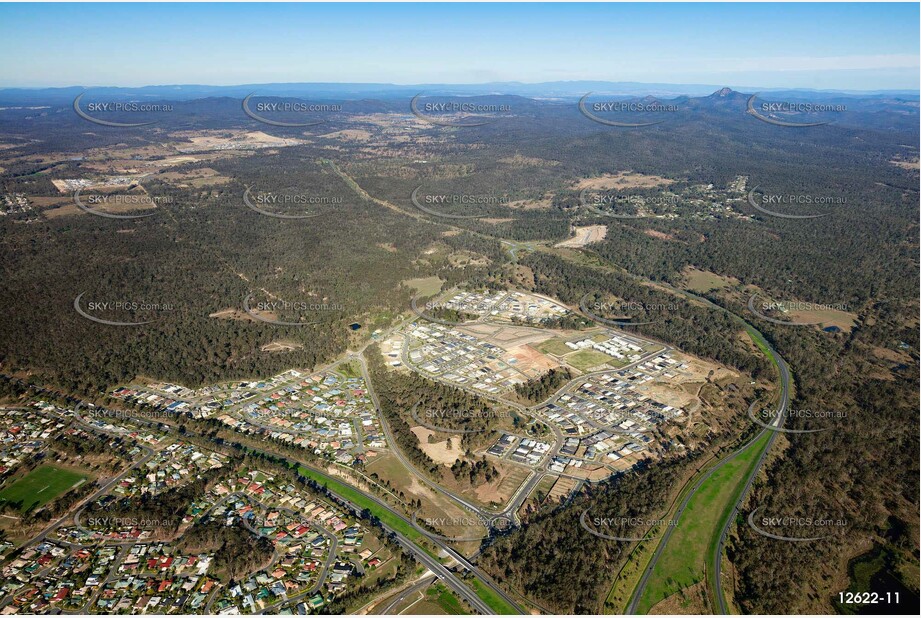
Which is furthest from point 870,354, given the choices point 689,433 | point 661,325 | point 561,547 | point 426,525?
point 426,525

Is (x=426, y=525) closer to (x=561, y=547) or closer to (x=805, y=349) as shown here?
(x=561, y=547)

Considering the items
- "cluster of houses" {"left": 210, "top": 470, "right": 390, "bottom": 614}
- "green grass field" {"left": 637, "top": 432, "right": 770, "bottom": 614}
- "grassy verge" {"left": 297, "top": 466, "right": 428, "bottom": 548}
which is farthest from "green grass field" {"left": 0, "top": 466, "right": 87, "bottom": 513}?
"green grass field" {"left": 637, "top": 432, "right": 770, "bottom": 614}

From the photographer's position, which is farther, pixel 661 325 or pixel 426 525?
pixel 661 325

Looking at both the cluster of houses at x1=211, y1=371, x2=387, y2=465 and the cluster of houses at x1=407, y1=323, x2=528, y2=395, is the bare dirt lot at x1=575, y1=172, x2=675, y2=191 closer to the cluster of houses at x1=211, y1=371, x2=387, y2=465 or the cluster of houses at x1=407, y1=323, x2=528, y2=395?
the cluster of houses at x1=407, y1=323, x2=528, y2=395

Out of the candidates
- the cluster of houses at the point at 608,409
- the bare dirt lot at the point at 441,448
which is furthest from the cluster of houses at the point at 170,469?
the cluster of houses at the point at 608,409

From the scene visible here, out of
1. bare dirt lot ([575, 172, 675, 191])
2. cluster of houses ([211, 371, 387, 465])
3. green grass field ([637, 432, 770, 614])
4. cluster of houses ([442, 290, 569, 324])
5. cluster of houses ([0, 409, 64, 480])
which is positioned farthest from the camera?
bare dirt lot ([575, 172, 675, 191])
